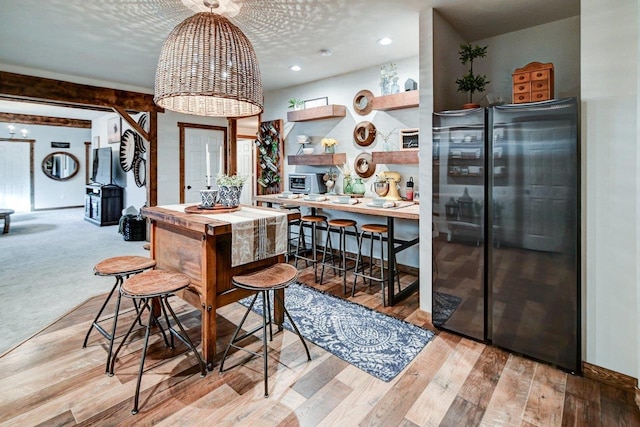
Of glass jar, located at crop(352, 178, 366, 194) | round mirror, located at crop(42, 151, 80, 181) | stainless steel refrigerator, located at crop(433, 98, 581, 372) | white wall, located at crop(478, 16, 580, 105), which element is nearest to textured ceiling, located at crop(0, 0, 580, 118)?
white wall, located at crop(478, 16, 580, 105)

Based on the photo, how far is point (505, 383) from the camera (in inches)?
81.9

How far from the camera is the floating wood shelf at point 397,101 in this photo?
150 inches

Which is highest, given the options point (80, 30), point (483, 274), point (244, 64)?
point (80, 30)

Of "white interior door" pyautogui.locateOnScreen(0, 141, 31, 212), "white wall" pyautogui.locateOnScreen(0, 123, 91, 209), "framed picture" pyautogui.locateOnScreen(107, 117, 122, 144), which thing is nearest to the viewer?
"framed picture" pyautogui.locateOnScreen(107, 117, 122, 144)

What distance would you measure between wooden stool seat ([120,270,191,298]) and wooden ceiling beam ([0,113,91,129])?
31.9 feet

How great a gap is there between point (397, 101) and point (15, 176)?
37.0 feet

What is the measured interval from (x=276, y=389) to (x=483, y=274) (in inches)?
64.9

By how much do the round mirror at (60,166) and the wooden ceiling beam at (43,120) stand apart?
4.17 ft

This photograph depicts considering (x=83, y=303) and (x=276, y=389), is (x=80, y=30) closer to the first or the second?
(x=83, y=303)

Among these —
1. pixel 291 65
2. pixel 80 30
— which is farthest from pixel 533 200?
pixel 80 30

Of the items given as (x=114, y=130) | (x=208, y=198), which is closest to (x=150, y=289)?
(x=208, y=198)

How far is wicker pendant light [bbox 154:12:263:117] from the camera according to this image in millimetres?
1925

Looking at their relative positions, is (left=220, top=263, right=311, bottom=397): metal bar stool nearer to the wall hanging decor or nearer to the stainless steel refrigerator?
the stainless steel refrigerator

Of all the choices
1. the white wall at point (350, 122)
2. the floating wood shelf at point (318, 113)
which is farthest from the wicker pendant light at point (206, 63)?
the floating wood shelf at point (318, 113)
